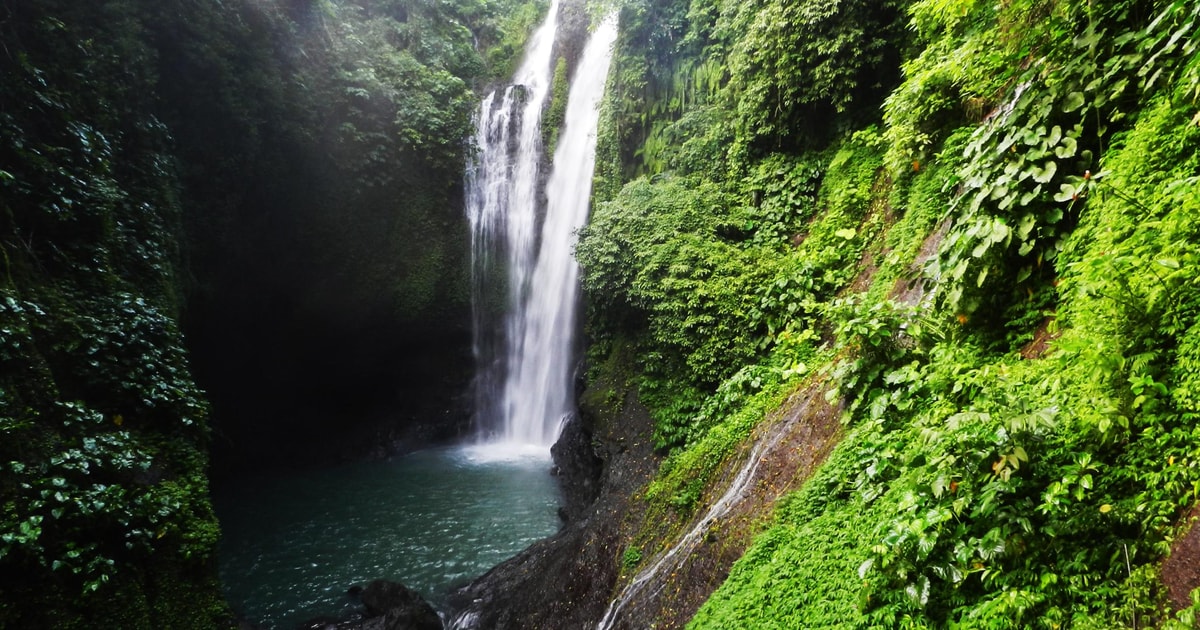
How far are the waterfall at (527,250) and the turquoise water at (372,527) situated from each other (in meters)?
1.64

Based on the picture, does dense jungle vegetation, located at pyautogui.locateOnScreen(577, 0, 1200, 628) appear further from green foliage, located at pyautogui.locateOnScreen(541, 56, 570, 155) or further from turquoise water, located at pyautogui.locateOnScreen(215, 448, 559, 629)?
green foliage, located at pyautogui.locateOnScreen(541, 56, 570, 155)

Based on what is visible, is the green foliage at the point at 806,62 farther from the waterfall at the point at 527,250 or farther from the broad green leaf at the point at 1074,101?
the waterfall at the point at 527,250

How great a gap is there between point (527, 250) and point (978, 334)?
12642mm

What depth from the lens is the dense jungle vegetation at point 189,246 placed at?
4852mm

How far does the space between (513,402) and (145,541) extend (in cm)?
1070

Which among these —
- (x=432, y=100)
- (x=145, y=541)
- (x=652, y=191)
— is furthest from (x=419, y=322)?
(x=145, y=541)

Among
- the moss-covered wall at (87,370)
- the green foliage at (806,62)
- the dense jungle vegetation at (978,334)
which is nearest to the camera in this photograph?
the dense jungle vegetation at (978,334)

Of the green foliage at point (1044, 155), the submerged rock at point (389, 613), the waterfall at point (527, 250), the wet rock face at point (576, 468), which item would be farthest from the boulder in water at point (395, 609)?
the green foliage at point (1044, 155)

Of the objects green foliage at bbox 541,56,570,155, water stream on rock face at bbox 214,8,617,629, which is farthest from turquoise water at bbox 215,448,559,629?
green foliage at bbox 541,56,570,155

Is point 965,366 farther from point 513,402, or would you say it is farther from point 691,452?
point 513,402

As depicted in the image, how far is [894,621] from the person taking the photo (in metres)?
2.42

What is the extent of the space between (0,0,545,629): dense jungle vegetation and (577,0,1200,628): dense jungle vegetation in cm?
512

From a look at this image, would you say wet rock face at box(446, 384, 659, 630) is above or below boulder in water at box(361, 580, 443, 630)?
above

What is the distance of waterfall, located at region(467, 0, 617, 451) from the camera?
1425 cm
